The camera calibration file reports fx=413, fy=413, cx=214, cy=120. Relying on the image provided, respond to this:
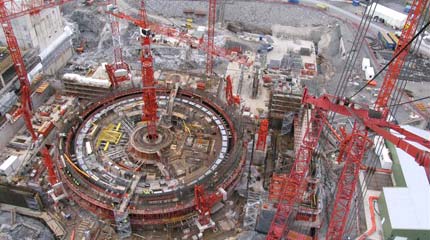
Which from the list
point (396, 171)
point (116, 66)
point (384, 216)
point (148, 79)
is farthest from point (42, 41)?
point (384, 216)

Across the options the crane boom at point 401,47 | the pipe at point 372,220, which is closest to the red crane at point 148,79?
the crane boom at point 401,47

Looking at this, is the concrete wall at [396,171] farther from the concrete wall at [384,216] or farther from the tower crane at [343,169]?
the tower crane at [343,169]

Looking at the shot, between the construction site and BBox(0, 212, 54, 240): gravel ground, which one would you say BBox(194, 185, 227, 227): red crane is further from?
BBox(0, 212, 54, 240): gravel ground

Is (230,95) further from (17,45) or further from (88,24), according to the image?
(88,24)

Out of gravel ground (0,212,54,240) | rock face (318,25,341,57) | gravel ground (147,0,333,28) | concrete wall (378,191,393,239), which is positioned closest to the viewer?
concrete wall (378,191,393,239)

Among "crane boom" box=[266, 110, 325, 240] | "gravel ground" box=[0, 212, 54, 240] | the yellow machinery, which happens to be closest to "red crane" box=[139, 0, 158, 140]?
the yellow machinery

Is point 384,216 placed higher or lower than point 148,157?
lower

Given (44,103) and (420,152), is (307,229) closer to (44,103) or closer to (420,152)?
(420,152)

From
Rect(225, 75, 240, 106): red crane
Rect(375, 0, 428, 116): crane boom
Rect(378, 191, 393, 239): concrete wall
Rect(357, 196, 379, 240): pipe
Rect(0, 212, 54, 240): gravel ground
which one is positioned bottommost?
Rect(0, 212, 54, 240): gravel ground
